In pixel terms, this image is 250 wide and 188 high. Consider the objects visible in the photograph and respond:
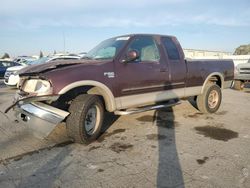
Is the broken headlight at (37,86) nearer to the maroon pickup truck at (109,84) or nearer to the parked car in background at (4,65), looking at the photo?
the maroon pickup truck at (109,84)

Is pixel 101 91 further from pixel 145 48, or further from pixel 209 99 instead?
pixel 209 99

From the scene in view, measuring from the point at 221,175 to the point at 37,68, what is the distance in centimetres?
332

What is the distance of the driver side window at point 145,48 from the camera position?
581 cm

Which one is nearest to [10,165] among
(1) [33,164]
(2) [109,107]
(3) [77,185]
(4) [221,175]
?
(1) [33,164]

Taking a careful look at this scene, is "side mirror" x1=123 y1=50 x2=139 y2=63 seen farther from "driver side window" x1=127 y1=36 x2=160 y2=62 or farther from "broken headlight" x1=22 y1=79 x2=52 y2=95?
"broken headlight" x1=22 y1=79 x2=52 y2=95

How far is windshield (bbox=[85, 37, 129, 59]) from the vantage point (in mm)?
5602

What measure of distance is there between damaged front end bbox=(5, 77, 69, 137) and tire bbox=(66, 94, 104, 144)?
0.77ft

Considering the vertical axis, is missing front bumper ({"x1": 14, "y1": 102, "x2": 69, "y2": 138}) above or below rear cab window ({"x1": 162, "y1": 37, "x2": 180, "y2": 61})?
below

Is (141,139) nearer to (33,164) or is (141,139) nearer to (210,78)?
(33,164)

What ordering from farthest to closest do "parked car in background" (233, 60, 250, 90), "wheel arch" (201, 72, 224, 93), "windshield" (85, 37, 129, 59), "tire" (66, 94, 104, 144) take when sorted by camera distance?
"parked car in background" (233, 60, 250, 90), "wheel arch" (201, 72, 224, 93), "windshield" (85, 37, 129, 59), "tire" (66, 94, 104, 144)

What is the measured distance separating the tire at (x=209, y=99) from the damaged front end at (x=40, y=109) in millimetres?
4200

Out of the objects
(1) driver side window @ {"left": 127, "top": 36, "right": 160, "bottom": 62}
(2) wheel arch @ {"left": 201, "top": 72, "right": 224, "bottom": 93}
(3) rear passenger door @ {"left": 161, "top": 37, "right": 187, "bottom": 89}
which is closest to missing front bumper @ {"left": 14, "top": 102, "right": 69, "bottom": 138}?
(1) driver side window @ {"left": 127, "top": 36, "right": 160, "bottom": 62}

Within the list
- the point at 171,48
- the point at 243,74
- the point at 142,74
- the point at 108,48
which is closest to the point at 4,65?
the point at 243,74

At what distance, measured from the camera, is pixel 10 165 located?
155 inches
